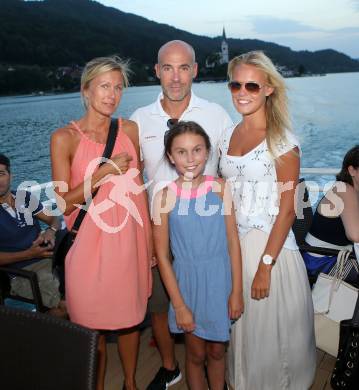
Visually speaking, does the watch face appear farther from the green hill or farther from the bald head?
the green hill

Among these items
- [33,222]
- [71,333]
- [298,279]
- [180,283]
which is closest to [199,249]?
[180,283]

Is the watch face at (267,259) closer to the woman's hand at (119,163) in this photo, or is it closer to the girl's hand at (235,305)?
the girl's hand at (235,305)

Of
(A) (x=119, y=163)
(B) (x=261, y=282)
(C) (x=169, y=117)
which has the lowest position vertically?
(B) (x=261, y=282)

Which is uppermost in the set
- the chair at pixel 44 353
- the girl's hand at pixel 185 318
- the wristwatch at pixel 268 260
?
the chair at pixel 44 353

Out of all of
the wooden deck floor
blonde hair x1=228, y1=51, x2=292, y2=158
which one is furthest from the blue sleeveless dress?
the wooden deck floor

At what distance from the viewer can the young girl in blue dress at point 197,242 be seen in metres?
1.79

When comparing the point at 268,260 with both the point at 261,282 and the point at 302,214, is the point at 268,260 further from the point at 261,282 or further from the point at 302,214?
the point at 302,214

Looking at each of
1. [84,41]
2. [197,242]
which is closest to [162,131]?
[197,242]

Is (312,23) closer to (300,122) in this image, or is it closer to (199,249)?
(300,122)

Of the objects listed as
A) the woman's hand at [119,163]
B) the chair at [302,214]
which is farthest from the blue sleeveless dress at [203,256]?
the chair at [302,214]

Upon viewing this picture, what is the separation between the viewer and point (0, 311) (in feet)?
3.93

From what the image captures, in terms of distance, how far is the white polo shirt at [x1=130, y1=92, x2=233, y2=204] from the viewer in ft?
6.83

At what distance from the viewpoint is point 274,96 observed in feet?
5.99

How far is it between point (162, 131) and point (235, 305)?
0.89 metres
